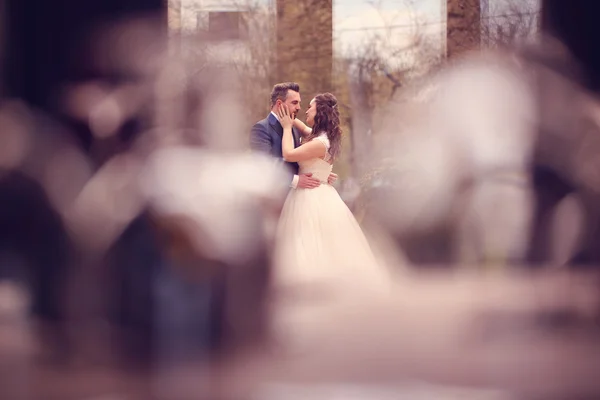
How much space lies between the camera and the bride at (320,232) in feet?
21.9

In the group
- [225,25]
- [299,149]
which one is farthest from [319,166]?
[225,25]

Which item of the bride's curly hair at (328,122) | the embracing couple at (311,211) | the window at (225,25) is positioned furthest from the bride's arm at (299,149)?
the window at (225,25)

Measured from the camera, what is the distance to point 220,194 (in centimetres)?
516

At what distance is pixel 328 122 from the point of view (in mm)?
7039

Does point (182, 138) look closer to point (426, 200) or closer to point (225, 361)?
point (225, 361)

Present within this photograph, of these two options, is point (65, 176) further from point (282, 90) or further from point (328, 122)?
point (328, 122)

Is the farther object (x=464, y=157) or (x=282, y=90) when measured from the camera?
(x=464, y=157)

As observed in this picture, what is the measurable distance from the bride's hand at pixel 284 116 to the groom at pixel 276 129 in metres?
0.03

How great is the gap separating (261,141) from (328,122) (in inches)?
23.5

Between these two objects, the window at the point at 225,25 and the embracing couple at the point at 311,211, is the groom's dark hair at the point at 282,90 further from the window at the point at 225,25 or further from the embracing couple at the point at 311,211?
the window at the point at 225,25

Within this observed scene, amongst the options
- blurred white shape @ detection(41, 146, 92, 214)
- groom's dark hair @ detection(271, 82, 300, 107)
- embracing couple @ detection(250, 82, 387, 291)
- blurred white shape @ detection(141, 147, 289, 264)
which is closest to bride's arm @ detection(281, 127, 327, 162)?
embracing couple @ detection(250, 82, 387, 291)

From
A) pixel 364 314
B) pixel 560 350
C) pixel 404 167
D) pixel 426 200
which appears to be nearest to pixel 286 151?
pixel 364 314

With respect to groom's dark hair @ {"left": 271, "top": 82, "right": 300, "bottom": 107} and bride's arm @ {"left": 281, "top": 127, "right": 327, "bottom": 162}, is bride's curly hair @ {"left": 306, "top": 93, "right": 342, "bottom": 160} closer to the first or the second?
bride's arm @ {"left": 281, "top": 127, "right": 327, "bottom": 162}

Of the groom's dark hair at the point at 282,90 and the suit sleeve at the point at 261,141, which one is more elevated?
the groom's dark hair at the point at 282,90
